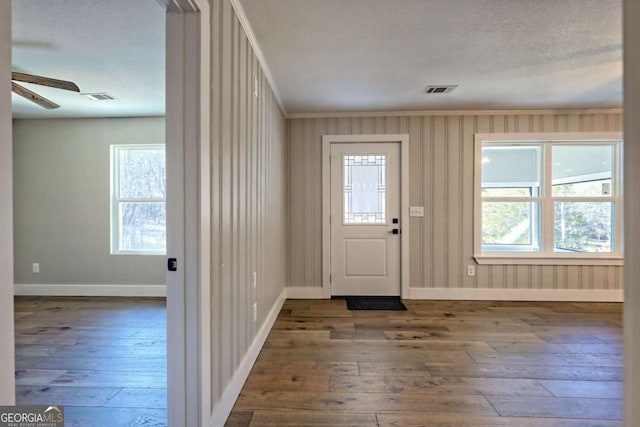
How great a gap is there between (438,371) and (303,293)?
2.15 m

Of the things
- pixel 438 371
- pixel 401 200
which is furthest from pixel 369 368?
pixel 401 200

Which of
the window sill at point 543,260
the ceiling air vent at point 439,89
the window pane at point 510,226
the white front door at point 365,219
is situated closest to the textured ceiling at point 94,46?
the white front door at point 365,219

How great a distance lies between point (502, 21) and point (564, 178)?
2731mm

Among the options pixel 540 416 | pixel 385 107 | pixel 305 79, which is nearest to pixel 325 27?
pixel 305 79

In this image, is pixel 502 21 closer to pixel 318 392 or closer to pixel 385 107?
pixel 385 107

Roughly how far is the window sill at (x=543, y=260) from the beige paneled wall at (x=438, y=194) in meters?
0.07

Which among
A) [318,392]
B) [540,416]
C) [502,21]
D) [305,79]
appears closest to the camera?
[540,416]

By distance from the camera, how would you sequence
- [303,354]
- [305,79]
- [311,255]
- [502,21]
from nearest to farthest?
1. [502,21]
2. [303,354]
3. [305,79]
4. [311,255]

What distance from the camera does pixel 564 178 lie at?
3.93 metres

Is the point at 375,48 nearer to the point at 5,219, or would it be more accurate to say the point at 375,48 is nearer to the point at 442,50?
the point at 442,50

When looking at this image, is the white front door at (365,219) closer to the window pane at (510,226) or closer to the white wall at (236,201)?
the window pane at (510,226)

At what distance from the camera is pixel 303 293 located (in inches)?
160

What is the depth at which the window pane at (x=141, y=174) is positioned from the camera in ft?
14.0

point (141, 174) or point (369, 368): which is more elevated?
point (141, 174)
